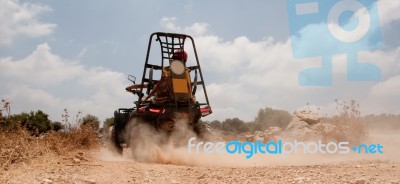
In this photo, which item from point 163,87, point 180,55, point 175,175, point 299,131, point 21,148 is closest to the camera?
point 175,175

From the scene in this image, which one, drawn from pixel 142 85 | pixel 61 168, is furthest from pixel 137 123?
pixel 61 168

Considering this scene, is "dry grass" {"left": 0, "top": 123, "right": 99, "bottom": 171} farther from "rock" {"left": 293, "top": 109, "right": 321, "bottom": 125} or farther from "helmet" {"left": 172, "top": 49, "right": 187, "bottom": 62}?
"rock" {"left": 293, "top": 109, "right": 321, "bottom": 125}

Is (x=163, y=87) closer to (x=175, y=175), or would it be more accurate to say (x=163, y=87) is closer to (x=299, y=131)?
(x=175, y=175)

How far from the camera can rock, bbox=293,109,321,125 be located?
1179 cm

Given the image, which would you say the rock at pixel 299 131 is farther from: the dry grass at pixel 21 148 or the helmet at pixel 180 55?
the dry grass at pixel 21 148

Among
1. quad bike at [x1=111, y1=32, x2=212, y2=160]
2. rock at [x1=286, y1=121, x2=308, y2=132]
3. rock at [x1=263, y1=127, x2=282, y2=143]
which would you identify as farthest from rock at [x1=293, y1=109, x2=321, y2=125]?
quad bike at [x1=111, y1=32, x2=212, y2=160]

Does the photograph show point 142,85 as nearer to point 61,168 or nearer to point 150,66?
point 150,66

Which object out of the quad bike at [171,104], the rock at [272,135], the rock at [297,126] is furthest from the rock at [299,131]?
the quad bike at [171,104]

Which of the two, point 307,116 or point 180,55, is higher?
point 180,55

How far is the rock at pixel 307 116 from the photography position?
11.8 meters

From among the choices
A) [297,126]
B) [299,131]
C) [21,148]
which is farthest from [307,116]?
[21,148]

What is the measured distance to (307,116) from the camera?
1189 cm

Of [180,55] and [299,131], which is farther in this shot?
[299,131]

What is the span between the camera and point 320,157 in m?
9.09
